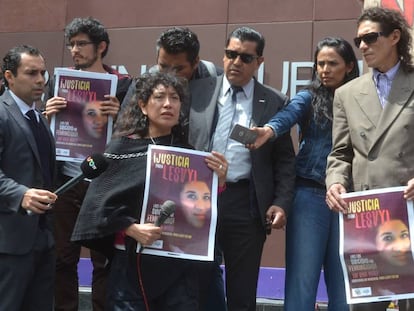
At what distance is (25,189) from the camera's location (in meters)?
4.07

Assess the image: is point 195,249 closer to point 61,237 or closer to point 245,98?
point 245,98

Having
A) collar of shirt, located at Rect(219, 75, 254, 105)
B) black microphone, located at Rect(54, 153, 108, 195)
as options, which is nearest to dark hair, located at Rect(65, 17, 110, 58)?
collar of shirt, located at Rect(219, 75, 254, 105)

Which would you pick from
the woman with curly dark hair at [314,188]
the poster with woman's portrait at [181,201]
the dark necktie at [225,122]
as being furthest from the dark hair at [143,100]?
the woman with curly dark hair at [314,188]

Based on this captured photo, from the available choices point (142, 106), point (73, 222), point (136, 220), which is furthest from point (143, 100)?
point (73, 222)

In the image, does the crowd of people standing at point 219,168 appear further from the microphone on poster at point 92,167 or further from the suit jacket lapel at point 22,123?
the microphone on poster at point 92,167

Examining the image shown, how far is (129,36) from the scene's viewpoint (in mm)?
8727

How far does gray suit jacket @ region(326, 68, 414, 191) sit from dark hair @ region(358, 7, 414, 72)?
3.4 inches

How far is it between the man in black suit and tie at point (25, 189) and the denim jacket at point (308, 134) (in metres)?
1.47

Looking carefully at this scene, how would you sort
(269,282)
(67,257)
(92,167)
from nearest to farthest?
(92,167)
(67,257)
(269,282)

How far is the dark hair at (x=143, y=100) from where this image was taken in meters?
4.18

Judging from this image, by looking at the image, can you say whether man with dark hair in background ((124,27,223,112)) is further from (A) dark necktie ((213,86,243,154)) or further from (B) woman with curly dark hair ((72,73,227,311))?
(B) woman with curly dark hair ((72,73,227,311))

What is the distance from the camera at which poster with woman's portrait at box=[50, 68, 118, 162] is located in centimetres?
482

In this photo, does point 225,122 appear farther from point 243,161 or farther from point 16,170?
point 16,170

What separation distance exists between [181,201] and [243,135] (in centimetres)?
62
